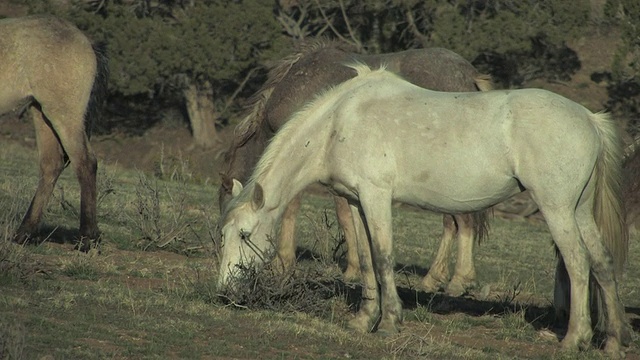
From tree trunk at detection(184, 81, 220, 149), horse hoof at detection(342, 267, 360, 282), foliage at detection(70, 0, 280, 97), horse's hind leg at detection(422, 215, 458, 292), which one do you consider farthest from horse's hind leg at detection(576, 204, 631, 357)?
tree trunk at detection(184, 81, 220, 149)

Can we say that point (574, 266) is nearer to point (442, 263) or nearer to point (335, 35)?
point (442, 263)

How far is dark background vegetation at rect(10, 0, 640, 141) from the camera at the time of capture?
1077 inches

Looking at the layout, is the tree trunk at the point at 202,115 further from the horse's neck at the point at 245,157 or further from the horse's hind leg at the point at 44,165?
the horse's hind leg at the point at 44,165

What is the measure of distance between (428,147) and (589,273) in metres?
1.56

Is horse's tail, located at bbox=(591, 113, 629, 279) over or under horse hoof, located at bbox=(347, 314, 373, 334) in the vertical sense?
over

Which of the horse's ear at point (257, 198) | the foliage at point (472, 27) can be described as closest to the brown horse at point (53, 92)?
the horse's ear at point (257, 198)

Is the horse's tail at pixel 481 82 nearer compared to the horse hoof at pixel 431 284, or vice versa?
the horse hoof at pixel 431 284

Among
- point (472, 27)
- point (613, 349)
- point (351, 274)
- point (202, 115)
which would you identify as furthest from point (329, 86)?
point (202, 115)

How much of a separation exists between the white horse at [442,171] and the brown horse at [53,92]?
2.55 meters

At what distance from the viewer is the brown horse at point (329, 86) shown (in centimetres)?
1051

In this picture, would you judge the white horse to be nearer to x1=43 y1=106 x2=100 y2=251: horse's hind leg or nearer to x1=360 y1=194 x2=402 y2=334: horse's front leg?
x1=360 y1=194 x2=402 y2=334: horse's front leg

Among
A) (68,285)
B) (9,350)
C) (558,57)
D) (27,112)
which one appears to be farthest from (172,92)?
(9,350)

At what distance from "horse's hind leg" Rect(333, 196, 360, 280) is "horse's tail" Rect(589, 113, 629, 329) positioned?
3287 mm

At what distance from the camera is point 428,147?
25.4 feet
